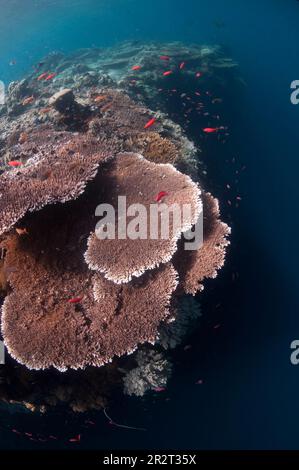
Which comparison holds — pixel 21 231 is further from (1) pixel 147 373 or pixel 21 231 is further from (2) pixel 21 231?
(1) pixel 147 373

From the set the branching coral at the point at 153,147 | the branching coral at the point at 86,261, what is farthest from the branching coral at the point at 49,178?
the branching coral at the point at 153,147

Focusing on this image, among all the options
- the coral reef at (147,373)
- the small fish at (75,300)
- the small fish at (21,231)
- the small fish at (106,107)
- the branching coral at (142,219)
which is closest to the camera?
the branching coral at (142,219)

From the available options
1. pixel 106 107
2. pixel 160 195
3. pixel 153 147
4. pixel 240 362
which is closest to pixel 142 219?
pixel 160 195

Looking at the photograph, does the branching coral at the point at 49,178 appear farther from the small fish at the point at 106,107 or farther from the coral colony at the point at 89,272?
the small fish at the point at 106,107

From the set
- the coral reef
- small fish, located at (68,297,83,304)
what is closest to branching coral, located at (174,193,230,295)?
small fish, located at (68,297,83,304)

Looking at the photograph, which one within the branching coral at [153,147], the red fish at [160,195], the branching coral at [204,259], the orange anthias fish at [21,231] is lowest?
the branching coral at [204,259]

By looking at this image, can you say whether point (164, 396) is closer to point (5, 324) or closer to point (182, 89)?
point (5, 324)

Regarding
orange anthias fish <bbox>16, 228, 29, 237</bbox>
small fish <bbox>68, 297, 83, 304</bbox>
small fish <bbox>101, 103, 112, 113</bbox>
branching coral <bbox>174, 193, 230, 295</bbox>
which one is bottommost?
small fish <bbox>68, 297, 83, 304</bbox>

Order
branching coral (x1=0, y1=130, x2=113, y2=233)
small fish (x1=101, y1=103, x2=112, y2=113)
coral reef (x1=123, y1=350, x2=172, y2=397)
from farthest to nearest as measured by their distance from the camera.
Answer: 1. small fish (x1=101, y1=103, x2=112, y2=113)
2. coral reef (x1=123, y1=350, x2=172, y2=397)
3. branching coral (x1=0, y1=130, x2=113, y2=233)

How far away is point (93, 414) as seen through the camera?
661cm

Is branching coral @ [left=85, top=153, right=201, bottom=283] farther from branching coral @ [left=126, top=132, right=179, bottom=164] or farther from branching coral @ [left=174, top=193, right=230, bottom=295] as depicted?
branching coral @ [left=126, top=132, right=179, bottom=164]

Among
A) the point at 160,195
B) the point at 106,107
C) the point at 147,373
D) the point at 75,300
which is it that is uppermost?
the point at 106,107

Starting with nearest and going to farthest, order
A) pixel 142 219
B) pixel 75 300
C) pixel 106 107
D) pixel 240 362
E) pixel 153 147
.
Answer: pixel 75 300, pixel 142 219, pixel 153 147, pixel 106 107, pixel 240 362
